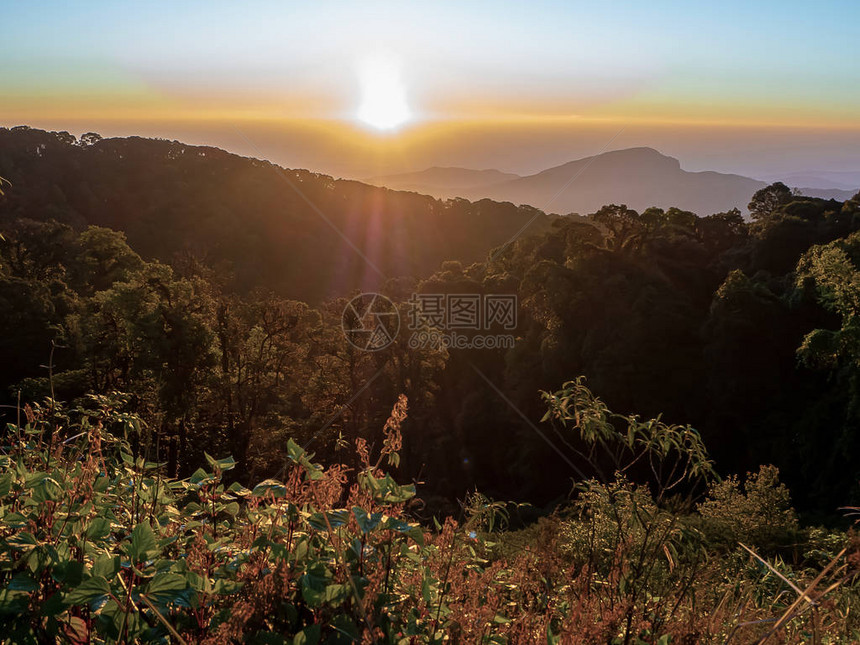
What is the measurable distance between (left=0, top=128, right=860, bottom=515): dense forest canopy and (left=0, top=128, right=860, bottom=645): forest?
14 centimetres

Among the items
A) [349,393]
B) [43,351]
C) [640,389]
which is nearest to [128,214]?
→ [43,351]

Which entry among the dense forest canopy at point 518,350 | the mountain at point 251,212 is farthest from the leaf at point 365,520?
the mountain at point 251,212

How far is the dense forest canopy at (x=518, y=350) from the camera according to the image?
23125mm

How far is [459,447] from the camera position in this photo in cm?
3297

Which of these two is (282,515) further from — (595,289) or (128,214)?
(128,214)

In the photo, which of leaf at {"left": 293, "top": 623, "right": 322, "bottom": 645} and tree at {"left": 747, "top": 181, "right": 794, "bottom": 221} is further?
tree at {"left": 747, "top": 181, "right": 794, "bottom": 221}

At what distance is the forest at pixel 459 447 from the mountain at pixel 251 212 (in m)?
36.9

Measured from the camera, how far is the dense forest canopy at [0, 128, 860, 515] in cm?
2312

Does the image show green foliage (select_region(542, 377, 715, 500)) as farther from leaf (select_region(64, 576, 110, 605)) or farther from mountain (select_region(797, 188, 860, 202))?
mountain (select_region(797, 188, 860, 202))

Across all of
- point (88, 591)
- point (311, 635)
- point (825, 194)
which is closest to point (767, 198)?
point (825, 194)

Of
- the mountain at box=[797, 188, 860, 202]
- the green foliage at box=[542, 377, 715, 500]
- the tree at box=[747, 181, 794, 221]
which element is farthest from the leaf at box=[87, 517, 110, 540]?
the tree at box=[747, 181, 794, 221]

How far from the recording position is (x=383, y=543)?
2.10 metres

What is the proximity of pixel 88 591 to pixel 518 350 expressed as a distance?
33.7 m
